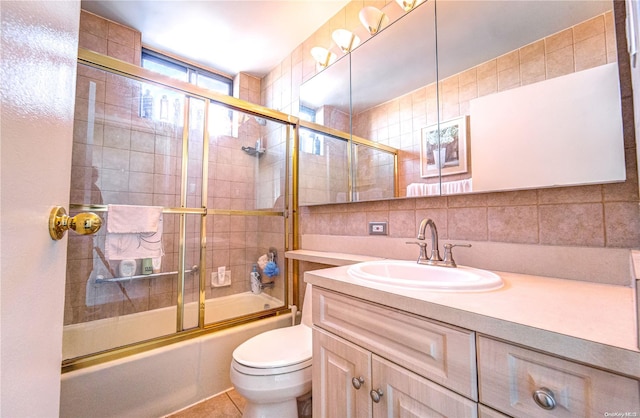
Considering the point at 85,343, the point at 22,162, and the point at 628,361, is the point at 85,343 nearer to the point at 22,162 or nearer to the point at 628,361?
the point at 22,162

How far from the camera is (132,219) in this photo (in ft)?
4.86

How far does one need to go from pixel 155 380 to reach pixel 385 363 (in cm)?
135

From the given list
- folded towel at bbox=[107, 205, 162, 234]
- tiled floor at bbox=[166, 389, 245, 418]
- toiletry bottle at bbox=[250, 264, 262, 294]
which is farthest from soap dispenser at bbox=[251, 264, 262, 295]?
folded towel at bbox=[107, 205, 162, 234]

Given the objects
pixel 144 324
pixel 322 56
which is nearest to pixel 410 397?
pixel 144 324

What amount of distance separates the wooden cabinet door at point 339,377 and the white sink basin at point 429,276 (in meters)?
0.24

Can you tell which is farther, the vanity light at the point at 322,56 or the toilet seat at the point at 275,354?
the vanity light at the point at 322,56

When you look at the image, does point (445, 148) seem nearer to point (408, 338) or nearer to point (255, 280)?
point (408, 338)

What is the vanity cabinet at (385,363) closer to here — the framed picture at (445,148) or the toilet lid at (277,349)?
the toilet lid at (277,349)

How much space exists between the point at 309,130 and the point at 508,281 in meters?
1.59

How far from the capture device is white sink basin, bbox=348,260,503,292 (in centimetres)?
73

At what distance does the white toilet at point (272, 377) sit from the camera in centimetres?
108

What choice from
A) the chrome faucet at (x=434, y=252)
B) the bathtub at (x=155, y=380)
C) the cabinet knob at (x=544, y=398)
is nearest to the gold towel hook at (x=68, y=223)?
the cabinet knob at (x=544, y=398)

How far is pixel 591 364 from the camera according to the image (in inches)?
17.5

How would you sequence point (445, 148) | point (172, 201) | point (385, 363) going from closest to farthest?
point (385, 363) < point (445, 148) < point (172, 201)
